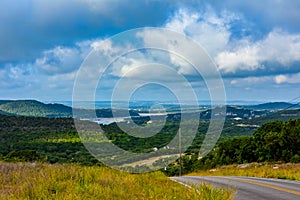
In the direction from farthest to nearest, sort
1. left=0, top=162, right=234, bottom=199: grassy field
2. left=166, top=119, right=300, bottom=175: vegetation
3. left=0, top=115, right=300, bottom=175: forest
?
1. left=166, top=119, right=300, bottom=175: vegetation
2. left=0, top=115, right=300, bottom=175: forest
3. left=0, top=162, right=234, bottom=199: grassy field

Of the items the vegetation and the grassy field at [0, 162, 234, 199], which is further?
the vegetation

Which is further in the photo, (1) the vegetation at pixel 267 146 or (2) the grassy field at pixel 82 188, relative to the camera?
(1) the vegetation at pixel 267 146

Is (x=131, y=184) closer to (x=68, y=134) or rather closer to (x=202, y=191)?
(x=202, y=191)

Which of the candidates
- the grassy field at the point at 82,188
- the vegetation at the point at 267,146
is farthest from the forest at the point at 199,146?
the grassy field at the point at 82,188

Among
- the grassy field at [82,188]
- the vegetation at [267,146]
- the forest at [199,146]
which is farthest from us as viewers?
the vegetation at [267,146]

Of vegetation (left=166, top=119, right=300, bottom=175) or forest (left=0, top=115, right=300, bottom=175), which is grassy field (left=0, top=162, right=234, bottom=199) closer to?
forest (left=0, top=115, right=300, bottom=175)

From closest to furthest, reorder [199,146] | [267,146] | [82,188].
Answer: [82,188] → [267,146] → [199,146]

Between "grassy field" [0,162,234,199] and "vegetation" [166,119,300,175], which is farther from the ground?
"grassy field" [0,162,234,199]

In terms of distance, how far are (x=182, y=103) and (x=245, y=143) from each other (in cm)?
3929

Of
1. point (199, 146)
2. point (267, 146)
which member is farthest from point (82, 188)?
point (199, 146)

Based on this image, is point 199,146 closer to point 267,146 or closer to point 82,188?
point 267,146

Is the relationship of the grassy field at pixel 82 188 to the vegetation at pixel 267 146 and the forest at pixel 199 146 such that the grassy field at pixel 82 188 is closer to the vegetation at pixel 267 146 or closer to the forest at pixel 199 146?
the forest at pixel 199 146

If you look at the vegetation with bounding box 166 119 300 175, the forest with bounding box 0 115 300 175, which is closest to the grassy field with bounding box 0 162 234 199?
the forest with bounding box 0 115 300 175

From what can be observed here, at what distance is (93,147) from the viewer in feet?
54.5
